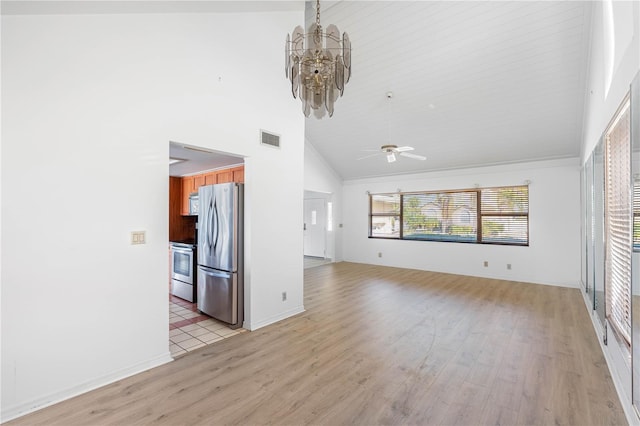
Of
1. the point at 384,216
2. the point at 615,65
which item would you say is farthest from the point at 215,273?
the point at 384,216

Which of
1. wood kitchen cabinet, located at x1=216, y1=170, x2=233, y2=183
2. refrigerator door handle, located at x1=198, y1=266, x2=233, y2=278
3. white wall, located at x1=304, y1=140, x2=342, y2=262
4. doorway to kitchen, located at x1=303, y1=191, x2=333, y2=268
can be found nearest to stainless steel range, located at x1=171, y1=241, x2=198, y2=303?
refrigerator door handle, located at x1=198, y1=266, x2=233, y2=278

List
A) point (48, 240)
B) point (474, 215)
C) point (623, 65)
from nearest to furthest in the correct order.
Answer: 1. point (623, 65)
2. point (48, 240)
3. point (474, 215)

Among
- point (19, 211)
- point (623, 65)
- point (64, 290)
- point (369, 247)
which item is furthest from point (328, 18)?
point (369, 247)

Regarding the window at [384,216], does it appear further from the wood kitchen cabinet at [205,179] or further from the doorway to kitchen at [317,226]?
the wood kitchen cabinet at [205,179]

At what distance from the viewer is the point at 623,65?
193 centimetres

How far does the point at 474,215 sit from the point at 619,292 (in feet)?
15.1

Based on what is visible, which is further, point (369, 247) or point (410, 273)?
point (369, 247)

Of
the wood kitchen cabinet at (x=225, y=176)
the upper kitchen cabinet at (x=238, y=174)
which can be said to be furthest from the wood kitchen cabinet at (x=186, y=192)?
the upper kitchen cabinet at (x=238, y=174)

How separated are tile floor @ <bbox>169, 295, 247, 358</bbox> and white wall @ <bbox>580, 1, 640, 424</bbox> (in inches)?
134

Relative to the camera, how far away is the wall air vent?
362 centimetres

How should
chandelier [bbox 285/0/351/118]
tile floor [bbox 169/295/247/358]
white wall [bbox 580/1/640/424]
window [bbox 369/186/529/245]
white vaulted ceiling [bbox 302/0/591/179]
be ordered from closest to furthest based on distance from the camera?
1. white wall [bbox 580/1/640/424]
2. chandelier [bbox 285/0/351/118]
3. tile floor [bbox 169/295/247/358]
4. white vaulted ceiling [bbox 302/0/591/179]
5. window [bbox 369/186/529/245]

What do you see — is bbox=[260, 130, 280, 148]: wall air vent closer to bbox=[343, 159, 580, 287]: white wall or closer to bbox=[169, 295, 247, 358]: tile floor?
bbox=[169, 295, 247, 358]: tile floor

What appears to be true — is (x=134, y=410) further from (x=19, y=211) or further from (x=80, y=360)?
(x=19, y=211)

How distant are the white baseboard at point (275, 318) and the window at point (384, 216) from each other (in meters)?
4.56
